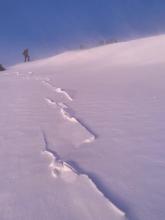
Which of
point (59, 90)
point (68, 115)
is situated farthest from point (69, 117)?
point (59, 90)

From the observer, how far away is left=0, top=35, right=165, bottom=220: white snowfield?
2021 mm

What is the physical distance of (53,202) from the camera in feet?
6.82

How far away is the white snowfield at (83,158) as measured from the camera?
2.02 meters

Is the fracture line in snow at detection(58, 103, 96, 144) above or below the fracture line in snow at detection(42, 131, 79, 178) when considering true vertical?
above

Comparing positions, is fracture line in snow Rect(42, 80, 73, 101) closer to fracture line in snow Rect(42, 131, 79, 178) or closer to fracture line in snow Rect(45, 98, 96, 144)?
fracture line in snow Rect(45, 98, 96, 144)

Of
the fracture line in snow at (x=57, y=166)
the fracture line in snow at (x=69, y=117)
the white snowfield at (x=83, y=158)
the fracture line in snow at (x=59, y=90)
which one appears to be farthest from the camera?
the fracture line in snow at (x=59, y=90)

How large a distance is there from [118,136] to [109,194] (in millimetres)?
1208

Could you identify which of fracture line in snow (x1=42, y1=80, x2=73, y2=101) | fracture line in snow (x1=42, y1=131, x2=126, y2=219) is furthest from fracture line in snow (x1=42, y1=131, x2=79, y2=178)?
fracture line in snow (x1=42, y1=80, x2=73, y2=101)

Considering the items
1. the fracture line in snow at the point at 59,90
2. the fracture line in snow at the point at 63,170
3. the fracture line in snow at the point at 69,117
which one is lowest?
the fracture line in snow at the point at 63,170

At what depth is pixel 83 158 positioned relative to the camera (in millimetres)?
2742

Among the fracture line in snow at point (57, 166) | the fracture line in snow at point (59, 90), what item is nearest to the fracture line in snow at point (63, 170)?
the fracture line in snow at point (57, 166)

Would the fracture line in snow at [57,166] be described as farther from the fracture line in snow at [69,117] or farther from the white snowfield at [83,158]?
the fracture line in snow at [69,117]

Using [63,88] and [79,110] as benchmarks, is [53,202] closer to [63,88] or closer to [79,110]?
[79,110]

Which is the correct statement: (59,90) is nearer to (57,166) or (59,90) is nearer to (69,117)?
(69,117)
